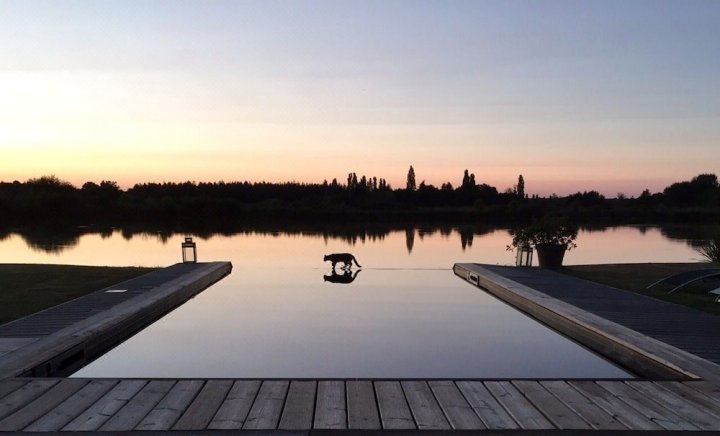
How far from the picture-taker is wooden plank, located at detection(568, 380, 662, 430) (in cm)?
293

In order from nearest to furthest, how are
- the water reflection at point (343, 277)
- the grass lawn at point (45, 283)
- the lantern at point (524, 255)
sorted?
the grass lawn at point (45, 283), the water reflection at point (343, 277), the lantern at point (524, 255)

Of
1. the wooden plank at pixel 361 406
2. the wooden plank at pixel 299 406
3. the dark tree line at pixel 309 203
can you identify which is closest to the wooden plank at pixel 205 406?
the wooden plank at pixel 299 406

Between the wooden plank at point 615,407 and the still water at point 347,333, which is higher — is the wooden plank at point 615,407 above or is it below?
above

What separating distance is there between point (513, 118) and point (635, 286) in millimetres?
12273

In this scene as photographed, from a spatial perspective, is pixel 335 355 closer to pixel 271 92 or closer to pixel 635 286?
pixel 635 286

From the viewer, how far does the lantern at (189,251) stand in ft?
40.5

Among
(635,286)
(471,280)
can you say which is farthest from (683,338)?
(471,280)

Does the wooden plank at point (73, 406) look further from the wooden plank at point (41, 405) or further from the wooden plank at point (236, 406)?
the wooden plank at point (236, 406)

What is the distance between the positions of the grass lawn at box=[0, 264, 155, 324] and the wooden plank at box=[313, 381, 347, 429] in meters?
3.88

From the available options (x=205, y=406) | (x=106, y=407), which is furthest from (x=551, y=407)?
(x=106, y=407)

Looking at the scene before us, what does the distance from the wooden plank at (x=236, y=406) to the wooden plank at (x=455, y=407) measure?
110 centimetres

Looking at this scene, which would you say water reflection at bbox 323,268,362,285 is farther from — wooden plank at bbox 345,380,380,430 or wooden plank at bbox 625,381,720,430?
wooden plank at bbox 625,381,720,430

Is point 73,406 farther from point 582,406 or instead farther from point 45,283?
point 45,283

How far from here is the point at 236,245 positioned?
19438mm
